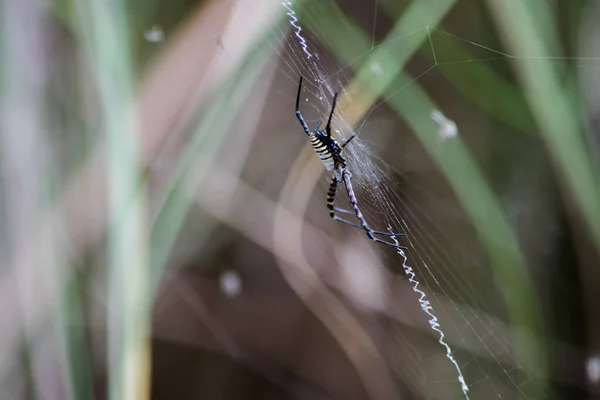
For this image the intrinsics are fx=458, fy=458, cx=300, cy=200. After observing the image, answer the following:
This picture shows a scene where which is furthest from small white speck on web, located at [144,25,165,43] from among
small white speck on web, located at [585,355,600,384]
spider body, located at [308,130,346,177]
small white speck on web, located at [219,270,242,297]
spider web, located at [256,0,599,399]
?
small white speck on web, located at [585,355,600,384]

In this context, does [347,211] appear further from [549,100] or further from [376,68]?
[549,100]

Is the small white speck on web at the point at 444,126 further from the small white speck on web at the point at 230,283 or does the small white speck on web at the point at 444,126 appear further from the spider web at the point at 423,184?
the small white speck on web at the point at 230,283

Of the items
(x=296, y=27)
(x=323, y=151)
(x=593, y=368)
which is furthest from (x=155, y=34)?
(x=593, y=368)

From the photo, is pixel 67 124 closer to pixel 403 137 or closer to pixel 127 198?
pixel 127 198


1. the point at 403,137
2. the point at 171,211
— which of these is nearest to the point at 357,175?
the point at 403,137

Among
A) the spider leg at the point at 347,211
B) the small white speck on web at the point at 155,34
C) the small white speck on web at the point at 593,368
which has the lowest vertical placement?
the small white speck on web at the point at 593,368

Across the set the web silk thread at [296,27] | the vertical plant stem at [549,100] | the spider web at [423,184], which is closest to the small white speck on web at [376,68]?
the spider web at [423,184]
